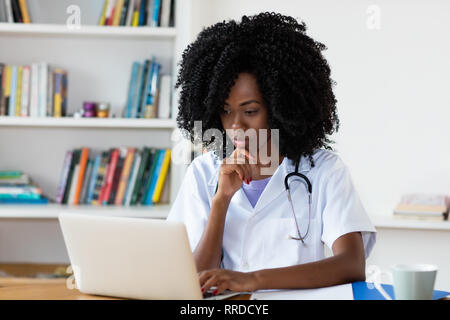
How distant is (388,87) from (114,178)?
126 centimetres

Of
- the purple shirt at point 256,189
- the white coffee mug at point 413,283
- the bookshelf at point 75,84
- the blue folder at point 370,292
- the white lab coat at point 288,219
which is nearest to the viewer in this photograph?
the white coffee mug at point 413,283

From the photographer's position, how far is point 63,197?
2.79 m

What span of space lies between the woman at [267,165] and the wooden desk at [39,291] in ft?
1.10

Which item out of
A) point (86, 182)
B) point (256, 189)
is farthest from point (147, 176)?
point (256, 189)

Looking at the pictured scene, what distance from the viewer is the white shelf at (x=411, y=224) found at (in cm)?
259

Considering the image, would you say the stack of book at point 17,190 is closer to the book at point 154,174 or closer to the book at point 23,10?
the book at point 154,174

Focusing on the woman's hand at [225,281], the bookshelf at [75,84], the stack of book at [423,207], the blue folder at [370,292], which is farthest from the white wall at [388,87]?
the woman's hand at [225,281]

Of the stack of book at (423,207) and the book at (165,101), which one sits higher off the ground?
the book at (165,101)

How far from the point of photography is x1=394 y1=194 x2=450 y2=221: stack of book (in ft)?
8.58

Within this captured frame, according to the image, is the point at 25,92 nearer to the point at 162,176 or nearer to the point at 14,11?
the point at 14,11

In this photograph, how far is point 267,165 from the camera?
1.68 meters

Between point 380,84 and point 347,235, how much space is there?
1.49m
